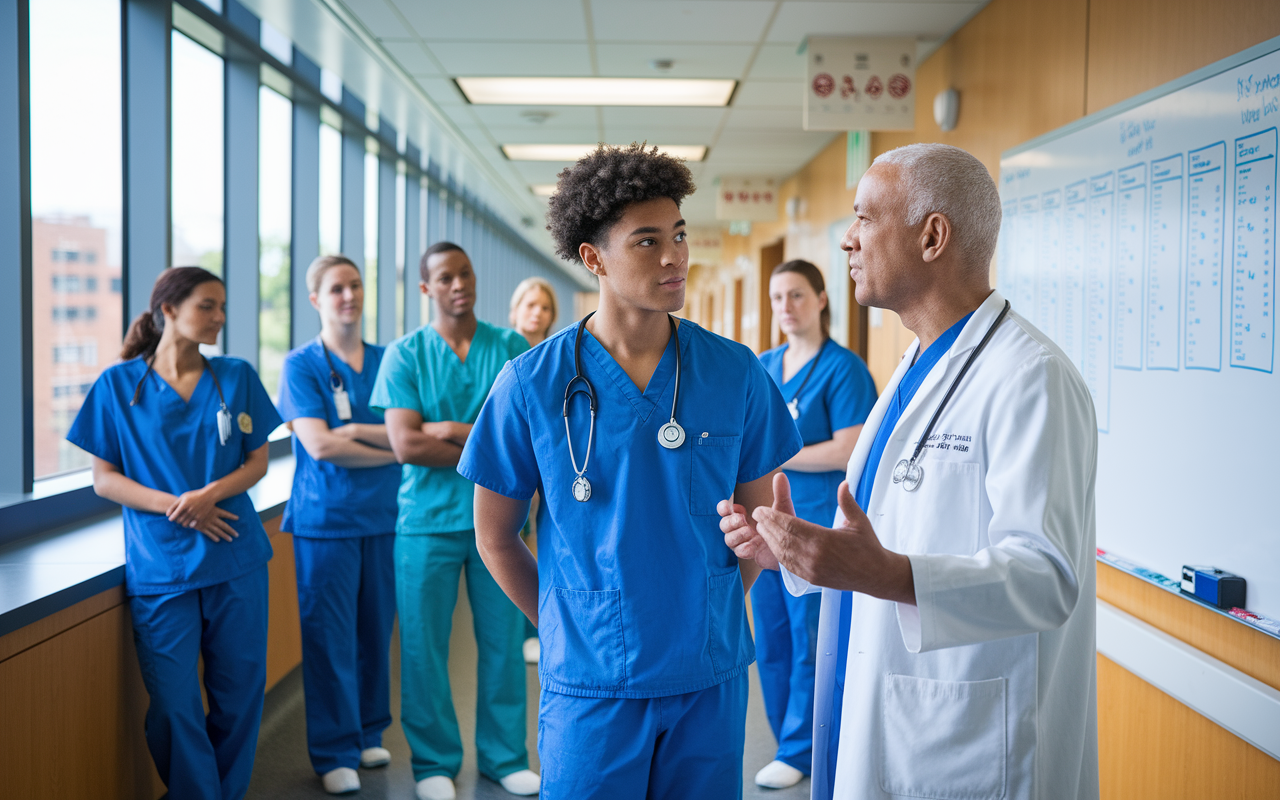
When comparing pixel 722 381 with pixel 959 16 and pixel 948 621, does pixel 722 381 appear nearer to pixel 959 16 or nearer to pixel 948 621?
pixel 948 621

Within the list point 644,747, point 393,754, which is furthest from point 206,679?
point 644,747

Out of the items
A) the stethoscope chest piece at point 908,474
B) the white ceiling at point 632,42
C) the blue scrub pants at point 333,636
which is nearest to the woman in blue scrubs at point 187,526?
the blue scrub pants at point 333,636

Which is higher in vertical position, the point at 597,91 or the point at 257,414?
the point at 597,91

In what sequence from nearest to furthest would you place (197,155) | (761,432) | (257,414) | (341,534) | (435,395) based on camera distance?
(761,432) < (257,414) < (435,395) < (341,534) < (197,155)

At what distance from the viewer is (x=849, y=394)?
2.81 m

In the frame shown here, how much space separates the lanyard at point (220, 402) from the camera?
237 cm

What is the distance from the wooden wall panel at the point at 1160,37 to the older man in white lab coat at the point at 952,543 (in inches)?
47.3

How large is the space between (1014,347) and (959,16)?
3112 millimetres

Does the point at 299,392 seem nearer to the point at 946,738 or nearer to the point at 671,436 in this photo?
the point at 671,436

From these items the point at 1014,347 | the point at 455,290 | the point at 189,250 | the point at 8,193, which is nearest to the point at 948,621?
the point at 1014,347

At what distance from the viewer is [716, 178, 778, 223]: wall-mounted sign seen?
316 inches

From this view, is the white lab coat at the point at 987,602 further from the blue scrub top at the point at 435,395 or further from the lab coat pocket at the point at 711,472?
the blue scrub top at the point at 435,395

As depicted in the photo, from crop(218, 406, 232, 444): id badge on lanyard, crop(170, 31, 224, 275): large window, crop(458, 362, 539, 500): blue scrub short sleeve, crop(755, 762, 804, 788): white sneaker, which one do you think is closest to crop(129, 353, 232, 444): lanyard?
crop(218, 406, 232, 444): id badge on lanyard

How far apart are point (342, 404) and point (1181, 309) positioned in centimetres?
250
